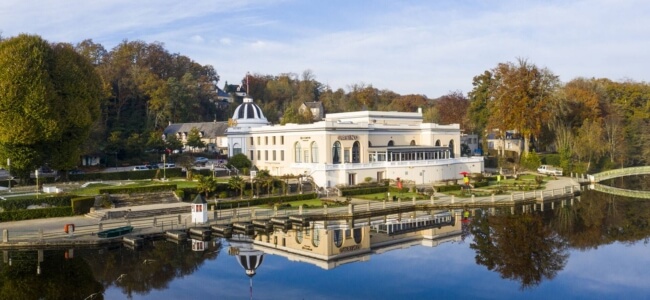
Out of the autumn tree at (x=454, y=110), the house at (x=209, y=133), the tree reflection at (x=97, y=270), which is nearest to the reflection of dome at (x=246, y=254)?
the tree reflection at (x=97, y=270)

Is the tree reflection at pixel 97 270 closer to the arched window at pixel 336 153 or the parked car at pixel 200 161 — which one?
the arched window at pixel 336 153

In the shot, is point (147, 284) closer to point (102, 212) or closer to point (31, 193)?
point (102, 212)

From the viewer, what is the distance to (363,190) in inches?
1784

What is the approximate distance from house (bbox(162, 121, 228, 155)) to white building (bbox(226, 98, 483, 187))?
322 inches

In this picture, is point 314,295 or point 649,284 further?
point 649,284

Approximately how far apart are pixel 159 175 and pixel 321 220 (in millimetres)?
21706

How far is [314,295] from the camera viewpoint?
20.2 meters

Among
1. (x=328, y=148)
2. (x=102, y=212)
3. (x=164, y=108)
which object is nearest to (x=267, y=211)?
(x=102, y=212)

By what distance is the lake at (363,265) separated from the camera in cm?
2075

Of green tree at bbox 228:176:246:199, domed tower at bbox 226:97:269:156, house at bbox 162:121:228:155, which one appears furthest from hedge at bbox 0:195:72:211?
house at bbox 162:121:228:155

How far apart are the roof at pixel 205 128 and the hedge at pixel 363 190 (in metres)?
28.9

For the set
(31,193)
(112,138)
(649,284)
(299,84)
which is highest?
(299,84)

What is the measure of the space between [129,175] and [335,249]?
28626 millimetres

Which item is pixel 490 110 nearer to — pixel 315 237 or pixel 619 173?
pixel 619 173
